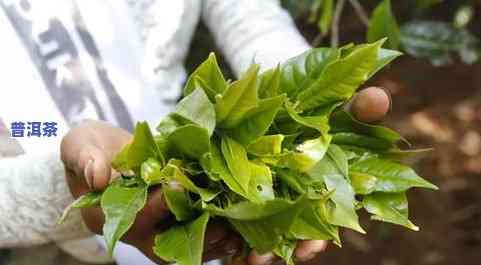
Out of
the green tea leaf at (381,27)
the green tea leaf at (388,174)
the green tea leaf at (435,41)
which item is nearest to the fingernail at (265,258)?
the green tea leaf at (388,174)

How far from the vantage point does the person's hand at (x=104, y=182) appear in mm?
652

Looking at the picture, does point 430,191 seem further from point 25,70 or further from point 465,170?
point 25,70

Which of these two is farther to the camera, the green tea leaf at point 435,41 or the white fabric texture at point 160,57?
the green tea leaf at point 435,41

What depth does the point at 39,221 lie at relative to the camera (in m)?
0.79

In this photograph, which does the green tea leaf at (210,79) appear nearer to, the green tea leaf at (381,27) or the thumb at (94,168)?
the thumb at (94,168)

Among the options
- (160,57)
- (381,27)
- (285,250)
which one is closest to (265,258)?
(285,250)

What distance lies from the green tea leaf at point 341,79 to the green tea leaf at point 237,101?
76mm

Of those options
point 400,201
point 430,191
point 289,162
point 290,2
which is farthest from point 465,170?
point 289,162

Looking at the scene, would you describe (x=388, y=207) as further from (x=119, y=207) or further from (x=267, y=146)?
(x=119, y=207)

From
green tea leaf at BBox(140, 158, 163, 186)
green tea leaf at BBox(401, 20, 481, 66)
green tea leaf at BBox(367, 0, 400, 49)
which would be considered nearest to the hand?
green tea leaf at BBox(140, 158, 163, 186)

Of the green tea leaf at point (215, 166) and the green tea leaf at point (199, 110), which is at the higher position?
the green tea leaf at point (199, 110)

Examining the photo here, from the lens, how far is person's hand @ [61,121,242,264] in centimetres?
65

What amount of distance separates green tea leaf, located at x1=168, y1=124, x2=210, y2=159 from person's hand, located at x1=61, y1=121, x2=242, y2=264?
1.6 inches

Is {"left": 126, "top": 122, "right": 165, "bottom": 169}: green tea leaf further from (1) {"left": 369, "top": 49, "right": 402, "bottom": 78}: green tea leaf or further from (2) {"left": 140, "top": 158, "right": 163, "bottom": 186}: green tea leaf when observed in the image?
(1) {"left": 369, "top": 49, "right": 402, "bottom": 78}: green tea leaf
